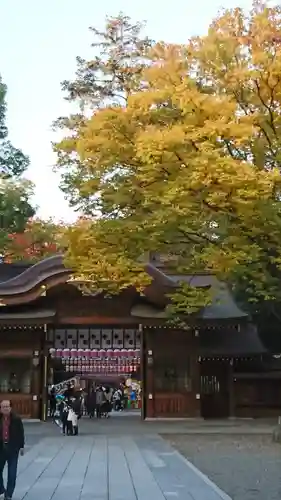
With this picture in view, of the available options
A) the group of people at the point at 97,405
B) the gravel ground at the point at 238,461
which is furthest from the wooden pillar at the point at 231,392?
the gravel ground at the point at 238,461

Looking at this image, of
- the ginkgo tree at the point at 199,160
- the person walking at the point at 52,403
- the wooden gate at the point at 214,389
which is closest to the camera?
the ginkgo tree at the point at 199,160

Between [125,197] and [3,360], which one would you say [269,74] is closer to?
[125,197]

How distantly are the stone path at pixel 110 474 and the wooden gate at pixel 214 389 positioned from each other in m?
11.9

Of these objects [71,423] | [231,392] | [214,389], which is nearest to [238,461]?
[71,423]

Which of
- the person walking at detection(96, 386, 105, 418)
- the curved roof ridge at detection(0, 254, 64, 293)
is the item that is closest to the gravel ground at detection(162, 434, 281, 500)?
the curved roof ridge at detection(0, 254, 64, 293)

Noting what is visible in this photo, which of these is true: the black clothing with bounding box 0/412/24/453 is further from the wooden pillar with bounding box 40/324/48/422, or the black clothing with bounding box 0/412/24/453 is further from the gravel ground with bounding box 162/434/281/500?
the wooden pillar with bounding box 40/324/48/422

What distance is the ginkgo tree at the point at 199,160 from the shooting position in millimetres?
14305

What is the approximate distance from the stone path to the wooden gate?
469 inches

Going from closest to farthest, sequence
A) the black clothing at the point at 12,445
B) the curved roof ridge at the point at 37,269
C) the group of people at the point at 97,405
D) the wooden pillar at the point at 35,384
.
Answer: the black clothing at the point at 12,445
the curved roof ridge at the point at 37,269
the wooden pillar at the point at 35,384
the group of people at the point at 97,405

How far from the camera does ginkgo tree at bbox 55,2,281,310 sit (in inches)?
563

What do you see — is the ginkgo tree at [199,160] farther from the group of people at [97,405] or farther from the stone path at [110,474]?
the group of people at [97,405]

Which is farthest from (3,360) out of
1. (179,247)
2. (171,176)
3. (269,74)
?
(269,74)

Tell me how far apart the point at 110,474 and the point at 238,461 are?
11.8ft

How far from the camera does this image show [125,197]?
16453 millimetres
